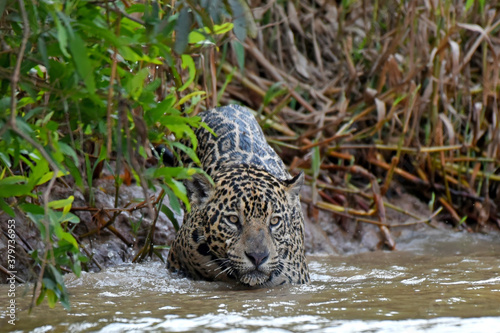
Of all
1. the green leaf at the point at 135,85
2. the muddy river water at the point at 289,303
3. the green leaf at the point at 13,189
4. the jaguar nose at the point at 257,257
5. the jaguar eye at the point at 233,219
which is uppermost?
the green leaf at the point at 135,85

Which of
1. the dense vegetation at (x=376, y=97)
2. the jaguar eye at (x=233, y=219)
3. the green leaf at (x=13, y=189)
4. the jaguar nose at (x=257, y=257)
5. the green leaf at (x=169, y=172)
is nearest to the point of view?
the green leaf at (x=169, y=172)

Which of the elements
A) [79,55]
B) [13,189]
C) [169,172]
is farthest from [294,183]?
[79,55]

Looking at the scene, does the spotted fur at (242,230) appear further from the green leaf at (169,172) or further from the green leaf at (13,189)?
the green leaf at (13,189)

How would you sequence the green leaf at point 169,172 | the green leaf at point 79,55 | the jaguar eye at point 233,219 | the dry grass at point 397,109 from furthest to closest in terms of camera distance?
1. the dry grass at point 397,109
2. the jaguar eye at point 233,219
3. the green leaf at point 169,172
4. the green leaf at point 79,55

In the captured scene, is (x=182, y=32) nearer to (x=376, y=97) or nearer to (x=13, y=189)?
(x=13, y=189)

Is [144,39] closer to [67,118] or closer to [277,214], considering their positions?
[67,118]

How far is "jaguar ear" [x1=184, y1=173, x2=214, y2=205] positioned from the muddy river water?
0.60 m

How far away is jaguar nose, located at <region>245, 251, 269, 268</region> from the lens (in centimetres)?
486

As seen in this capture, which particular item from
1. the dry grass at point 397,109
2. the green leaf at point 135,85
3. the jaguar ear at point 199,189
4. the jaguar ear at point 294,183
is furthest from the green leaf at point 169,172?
the dry grass at point 397,109

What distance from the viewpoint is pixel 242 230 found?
5.05 m

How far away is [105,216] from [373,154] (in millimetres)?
3366

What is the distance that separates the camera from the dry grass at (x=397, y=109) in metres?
8.02

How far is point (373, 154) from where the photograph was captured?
8383 mm

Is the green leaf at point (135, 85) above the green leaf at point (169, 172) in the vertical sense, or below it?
above
